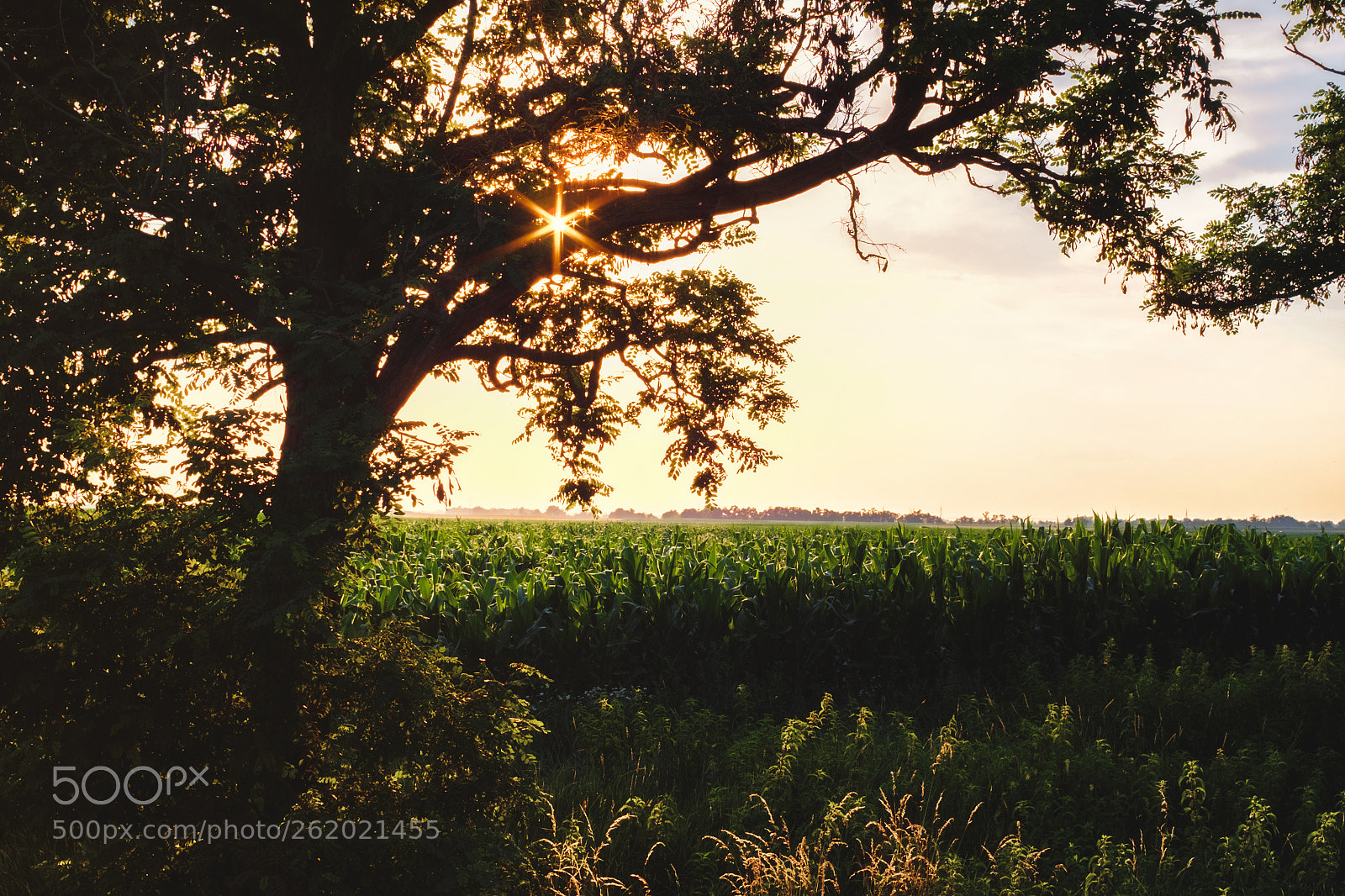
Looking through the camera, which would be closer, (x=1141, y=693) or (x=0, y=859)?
(x=0, y=859)

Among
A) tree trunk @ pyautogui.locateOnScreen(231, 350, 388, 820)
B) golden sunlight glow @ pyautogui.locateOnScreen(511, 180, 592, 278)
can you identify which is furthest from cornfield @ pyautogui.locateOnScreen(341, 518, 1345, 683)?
golden sunlight glow @ pyautogui.locateOnScreen(511, 180, 592, 278)

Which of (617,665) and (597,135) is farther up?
(597,135)

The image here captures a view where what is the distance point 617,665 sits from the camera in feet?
35.9

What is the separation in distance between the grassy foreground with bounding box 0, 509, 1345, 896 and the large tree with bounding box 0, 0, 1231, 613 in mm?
857

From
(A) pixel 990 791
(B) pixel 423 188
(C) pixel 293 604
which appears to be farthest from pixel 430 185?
(A) pixel 990 791

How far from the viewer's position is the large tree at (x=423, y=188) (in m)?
6.44

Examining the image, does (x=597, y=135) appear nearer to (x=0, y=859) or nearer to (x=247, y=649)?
(x=247, y=649)

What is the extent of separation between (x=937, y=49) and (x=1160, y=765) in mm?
7322

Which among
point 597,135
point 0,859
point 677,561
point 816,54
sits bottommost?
point 0,859

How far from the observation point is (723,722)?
8.76 metres

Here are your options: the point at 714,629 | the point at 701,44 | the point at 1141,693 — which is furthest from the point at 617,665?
the point at 701,44

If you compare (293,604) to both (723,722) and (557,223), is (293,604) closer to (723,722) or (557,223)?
(557,223)

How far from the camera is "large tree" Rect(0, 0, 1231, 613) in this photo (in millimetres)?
6438

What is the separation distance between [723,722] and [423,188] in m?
6.04
